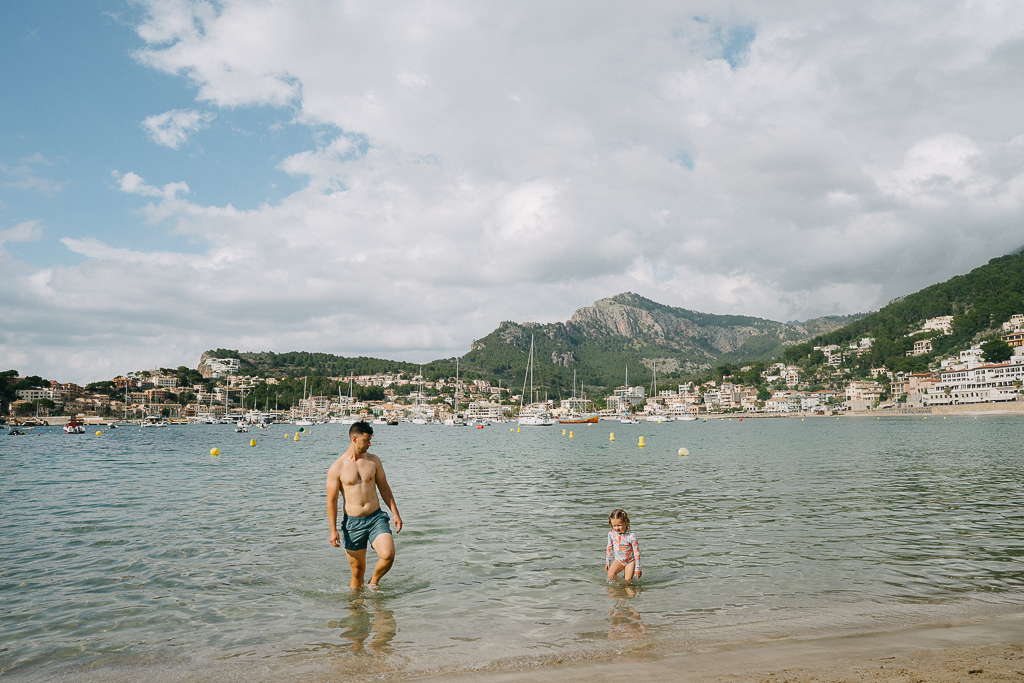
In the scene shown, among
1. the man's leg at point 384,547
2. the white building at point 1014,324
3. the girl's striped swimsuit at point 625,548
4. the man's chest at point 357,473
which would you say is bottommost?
the girl's striped swimsuit at point 625,548

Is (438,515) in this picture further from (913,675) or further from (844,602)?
(913,675)

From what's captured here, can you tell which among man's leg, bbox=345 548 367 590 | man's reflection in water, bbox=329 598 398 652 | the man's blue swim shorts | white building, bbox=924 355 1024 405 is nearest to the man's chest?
the man's blue swim shorts

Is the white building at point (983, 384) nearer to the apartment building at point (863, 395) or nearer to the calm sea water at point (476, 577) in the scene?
the apartment building at point (863, 395)

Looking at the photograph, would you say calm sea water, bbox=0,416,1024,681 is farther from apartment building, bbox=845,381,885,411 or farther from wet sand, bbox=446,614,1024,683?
apartment building, bbox=845,381,885,411

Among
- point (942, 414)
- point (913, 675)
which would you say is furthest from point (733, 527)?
point (942, 414)

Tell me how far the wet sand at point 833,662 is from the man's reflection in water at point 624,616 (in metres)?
0.66

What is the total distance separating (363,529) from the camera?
8336mm

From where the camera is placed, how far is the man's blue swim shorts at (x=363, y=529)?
832 cm

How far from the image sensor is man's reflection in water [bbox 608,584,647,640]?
6949 mm

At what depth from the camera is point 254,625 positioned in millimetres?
7695

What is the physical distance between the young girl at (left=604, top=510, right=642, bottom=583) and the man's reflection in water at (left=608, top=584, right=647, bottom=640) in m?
0.25

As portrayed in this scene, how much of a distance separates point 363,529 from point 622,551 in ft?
13.2

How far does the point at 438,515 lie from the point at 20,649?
34.0ft

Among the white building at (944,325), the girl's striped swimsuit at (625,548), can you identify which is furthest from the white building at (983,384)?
the girl's striped swimsuit at (625,548)
